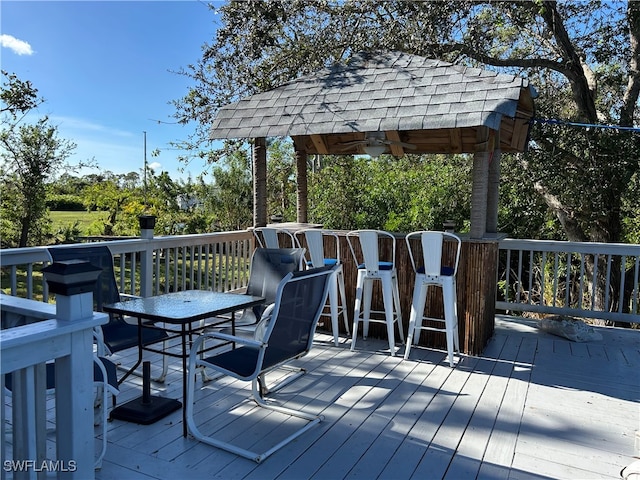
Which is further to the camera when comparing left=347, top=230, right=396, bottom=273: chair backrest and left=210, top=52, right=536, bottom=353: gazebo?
left=347, top=230, right=396, bottom=273: chair backrest

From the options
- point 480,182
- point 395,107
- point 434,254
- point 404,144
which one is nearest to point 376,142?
point 404,144

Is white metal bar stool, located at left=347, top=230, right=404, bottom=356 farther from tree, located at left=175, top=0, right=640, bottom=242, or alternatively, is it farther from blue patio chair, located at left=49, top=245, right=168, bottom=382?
tree, located at left=175, top=0, right=640, bottom=242

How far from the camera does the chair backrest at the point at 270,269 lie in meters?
3.98

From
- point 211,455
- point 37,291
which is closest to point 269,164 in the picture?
point 37,291

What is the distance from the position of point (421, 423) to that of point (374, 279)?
1.81 m

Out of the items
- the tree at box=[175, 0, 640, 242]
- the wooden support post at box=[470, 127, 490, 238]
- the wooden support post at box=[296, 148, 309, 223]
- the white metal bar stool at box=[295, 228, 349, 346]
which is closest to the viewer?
the wooden support post at box=[470, 127, 490, 238]

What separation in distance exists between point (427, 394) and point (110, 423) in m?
2.22

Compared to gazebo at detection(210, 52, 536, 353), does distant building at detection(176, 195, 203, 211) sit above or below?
below

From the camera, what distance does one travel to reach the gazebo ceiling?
4.40 meters

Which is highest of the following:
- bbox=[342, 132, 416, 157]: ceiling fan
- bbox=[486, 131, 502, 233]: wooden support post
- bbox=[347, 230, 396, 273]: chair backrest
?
bbox=[342, 132, 416, 157]: ceiling fan

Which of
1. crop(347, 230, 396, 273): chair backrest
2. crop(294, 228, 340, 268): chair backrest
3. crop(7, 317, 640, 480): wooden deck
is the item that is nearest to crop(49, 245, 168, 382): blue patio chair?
crop(7, 317, 640, 480): wooden deck

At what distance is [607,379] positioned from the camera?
4.02m

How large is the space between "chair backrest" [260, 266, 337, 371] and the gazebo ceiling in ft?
7.11

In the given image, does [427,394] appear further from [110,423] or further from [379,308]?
[110,423]
